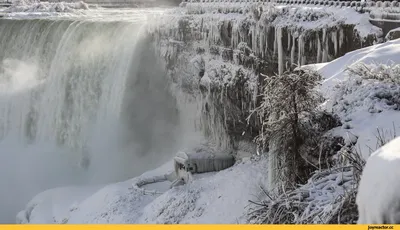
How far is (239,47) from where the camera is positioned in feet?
57.0

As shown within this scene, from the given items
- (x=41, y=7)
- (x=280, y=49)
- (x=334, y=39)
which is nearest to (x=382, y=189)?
(x=334, y=39)

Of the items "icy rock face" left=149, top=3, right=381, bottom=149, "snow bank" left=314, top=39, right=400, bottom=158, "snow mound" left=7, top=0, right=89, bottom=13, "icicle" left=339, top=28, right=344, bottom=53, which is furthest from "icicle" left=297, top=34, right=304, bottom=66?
"snow mound" left=7, top=0, right=89, bottom=13

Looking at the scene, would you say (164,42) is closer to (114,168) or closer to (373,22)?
(114,168)

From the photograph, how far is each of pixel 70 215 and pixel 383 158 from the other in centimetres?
1243

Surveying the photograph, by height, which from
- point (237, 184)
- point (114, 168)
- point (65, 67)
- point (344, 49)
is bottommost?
point (114, 168)

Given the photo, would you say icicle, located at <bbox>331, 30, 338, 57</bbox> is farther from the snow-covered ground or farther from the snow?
A: the snow

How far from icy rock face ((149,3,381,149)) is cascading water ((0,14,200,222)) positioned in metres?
1.37

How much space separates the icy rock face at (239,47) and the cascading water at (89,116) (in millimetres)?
1366

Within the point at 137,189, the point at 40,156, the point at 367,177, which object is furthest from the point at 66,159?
the point at 367,177

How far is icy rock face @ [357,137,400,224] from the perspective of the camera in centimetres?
401

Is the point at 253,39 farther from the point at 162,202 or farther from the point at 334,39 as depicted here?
the point at 162,202

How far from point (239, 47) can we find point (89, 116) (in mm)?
7244

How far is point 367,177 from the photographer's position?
419 cm

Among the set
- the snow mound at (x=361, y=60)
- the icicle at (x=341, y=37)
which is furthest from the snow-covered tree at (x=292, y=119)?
the icicle at (x=341, y=37)
